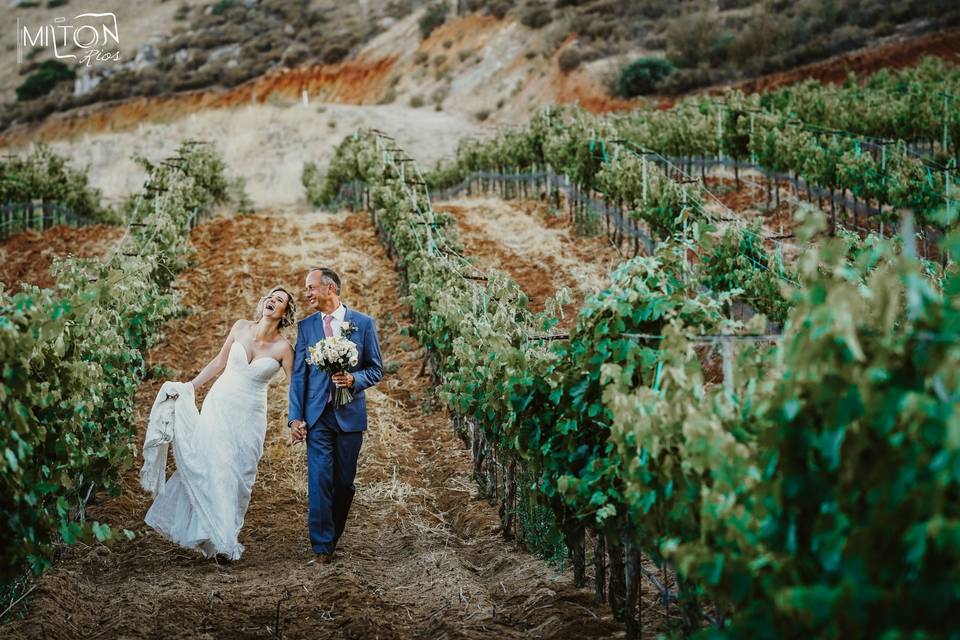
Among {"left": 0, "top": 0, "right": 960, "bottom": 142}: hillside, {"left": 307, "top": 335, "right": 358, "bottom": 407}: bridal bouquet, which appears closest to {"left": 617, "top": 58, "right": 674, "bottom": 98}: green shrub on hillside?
{"left": 0, "top": 0, "right": 960, "bottom": 142}: hillside

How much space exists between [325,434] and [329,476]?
27cm

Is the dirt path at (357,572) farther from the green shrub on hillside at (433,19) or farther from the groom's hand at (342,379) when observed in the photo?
the green shrub on hillside at (433,19)

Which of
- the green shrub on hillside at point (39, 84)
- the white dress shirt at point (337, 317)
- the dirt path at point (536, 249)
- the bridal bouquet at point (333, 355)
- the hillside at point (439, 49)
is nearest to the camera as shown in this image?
the bridal bouquet at point (333, 355)

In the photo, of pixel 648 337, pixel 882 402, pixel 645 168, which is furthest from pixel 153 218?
pixel 882 402

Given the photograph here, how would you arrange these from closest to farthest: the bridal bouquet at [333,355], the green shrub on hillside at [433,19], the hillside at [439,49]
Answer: the bridal bouquet at [333,355] → the hillside at [439,49] → the green shrub on hillside at [433,19]

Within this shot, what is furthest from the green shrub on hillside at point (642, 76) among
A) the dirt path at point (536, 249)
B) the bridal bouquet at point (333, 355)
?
the bridal bouquet at point (333, 355)

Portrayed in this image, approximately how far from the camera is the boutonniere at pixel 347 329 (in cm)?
635

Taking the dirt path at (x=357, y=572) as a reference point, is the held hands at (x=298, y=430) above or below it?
above

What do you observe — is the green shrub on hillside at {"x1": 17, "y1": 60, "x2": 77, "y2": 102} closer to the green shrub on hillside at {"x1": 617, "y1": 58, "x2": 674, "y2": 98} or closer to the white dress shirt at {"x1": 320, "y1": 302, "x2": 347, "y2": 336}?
the green shrub on hillside at {"x1": 617, "y1": 58, "x2": 674, "y2": 98}

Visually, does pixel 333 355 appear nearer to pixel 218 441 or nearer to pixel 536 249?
pixel 218 441

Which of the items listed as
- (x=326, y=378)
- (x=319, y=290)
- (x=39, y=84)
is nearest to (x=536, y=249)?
(x=319, y=290)

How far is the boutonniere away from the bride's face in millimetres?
447

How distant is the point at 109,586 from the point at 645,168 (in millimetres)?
9244

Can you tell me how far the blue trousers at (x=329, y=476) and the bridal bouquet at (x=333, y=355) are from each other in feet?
0.97
